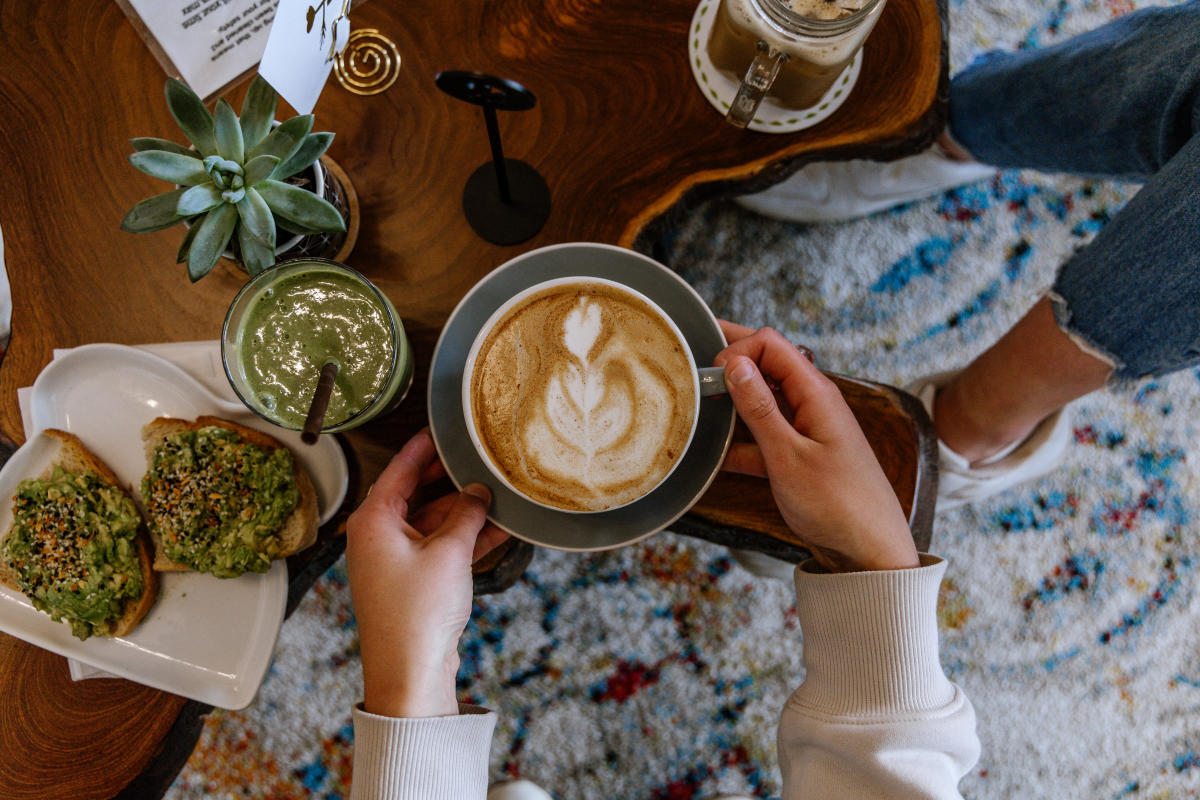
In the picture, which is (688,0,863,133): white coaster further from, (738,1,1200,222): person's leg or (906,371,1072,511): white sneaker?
(906,371,1072,511): white sneaker

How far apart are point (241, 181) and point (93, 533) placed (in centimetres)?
47

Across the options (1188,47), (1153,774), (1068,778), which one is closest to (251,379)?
(1188,47)

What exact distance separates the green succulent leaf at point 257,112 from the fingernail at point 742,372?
52 cm

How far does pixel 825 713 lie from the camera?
32.4 inches

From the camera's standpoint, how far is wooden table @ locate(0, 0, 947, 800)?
0.87m

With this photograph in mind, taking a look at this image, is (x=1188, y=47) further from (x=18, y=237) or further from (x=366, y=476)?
(x=18, y=237)

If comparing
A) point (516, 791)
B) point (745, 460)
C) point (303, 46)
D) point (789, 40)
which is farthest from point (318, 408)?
point (516, 791)

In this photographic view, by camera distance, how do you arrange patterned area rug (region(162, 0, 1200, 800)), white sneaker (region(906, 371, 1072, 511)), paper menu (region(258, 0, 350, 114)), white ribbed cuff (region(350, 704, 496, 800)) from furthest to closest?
patterned area rug (region(162, 0, 1200, 800)) < white sneaker (region(906, 371, 1072, 511)) < white ribbed cuff (region(350, 704, 496, 800)) < paper menu (region(258, 0, 350, 114))

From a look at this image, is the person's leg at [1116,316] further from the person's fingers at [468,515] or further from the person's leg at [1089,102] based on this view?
the person's fingers at [468,515]

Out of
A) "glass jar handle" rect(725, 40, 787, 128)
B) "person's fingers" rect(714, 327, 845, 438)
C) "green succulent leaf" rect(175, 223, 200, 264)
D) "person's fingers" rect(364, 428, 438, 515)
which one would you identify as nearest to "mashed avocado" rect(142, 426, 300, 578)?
"person's fingers" rect(364, 428, 438, 515)

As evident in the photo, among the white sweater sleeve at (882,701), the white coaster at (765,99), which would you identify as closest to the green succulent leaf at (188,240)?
the white coaster at (765,99)

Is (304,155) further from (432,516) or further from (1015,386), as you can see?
(1015,386)

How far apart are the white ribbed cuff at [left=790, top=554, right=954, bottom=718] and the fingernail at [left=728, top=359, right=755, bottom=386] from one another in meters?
0.26

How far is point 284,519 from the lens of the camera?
83 centimetres
